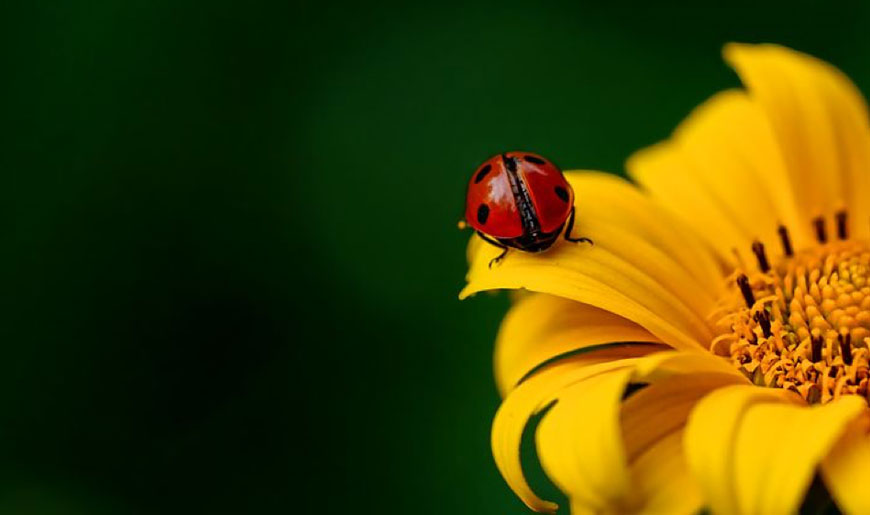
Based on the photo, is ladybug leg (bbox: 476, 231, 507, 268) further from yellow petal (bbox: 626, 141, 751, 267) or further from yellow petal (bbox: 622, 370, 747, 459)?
yellow petal (bbox: 626, 141, 751, 267)

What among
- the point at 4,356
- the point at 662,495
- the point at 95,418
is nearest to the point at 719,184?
the point at 662,495

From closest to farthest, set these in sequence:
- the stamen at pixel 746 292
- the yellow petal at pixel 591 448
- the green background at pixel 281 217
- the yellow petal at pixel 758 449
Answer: the yellow petal at pixel 758 449
the yellow petal at pixel 591 448
the stamen at pixel 746 292
the green background at pixel 281 217

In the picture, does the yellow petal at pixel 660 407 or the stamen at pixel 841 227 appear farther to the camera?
the stamen at pixel 841 227

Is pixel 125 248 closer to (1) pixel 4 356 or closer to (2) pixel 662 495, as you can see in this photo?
(1) pixel 4 356

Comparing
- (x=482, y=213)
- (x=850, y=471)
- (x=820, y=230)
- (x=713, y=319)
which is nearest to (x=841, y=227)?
(x=820, y=230)

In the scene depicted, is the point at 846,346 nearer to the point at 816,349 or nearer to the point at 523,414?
the point at 816,349

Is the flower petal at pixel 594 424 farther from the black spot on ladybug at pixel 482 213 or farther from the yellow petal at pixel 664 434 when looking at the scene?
the black spot on ladybug at pixel 482 213


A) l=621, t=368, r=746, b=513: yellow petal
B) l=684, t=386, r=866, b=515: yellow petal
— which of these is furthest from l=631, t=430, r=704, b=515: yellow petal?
l=684, t=386, r=866, b=515: yellow petal

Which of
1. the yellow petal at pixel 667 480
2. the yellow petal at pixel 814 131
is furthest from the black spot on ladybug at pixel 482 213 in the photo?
the yellow petal at pixel 814 131
